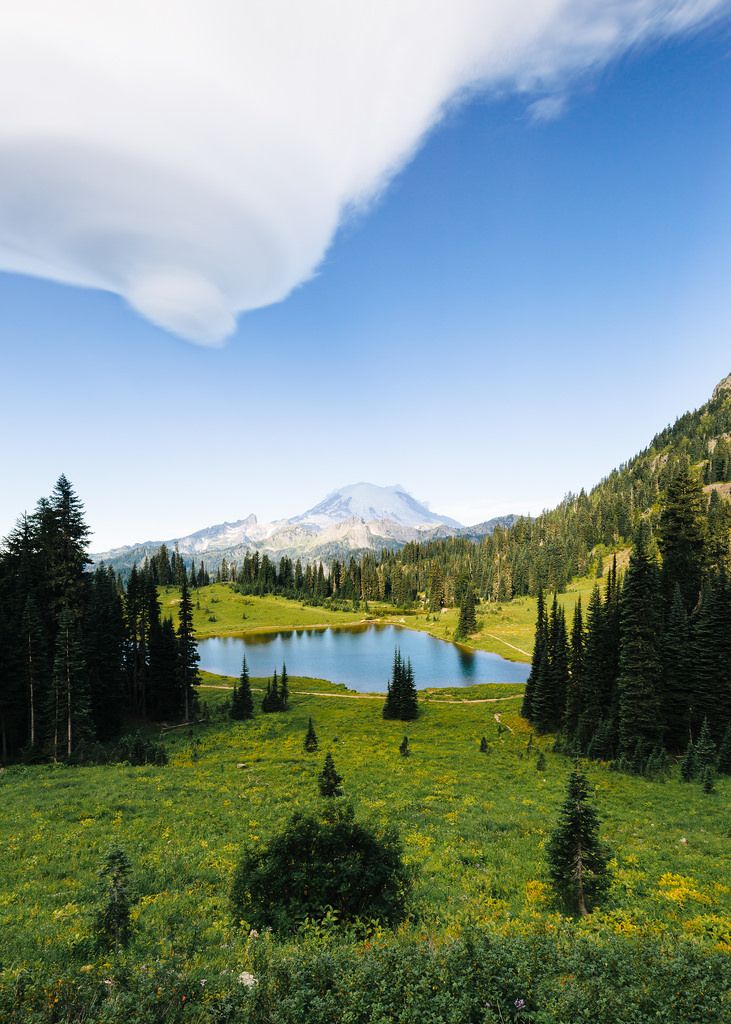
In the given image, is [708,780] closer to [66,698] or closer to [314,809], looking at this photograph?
[314,809]

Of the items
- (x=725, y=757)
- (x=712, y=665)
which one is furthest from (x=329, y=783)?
(x=712, y=665)

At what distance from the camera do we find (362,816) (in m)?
23.2

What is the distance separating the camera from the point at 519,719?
186ft

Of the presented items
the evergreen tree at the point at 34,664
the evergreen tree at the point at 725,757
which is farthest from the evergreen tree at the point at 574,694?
the evergreen tree at the point at 34,664

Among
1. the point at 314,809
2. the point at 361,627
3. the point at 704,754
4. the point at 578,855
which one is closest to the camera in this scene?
the point at 578,855

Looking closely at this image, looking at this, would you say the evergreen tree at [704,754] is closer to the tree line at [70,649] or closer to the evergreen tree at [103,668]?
the tree line at [70,649]

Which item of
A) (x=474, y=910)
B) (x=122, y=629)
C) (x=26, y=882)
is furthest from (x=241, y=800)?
(x=122, y=629)

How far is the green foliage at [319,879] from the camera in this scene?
12273 millimetres

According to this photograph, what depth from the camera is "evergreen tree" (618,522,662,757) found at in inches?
1531

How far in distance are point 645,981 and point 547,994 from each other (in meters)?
2.13

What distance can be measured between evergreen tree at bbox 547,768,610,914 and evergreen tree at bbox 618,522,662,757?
28827mm

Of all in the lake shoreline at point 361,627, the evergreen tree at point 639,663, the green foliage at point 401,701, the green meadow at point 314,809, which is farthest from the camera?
the lake shoreline at point 361,627

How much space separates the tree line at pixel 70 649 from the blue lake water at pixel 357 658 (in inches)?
1341

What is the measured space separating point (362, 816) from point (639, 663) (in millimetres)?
28855
